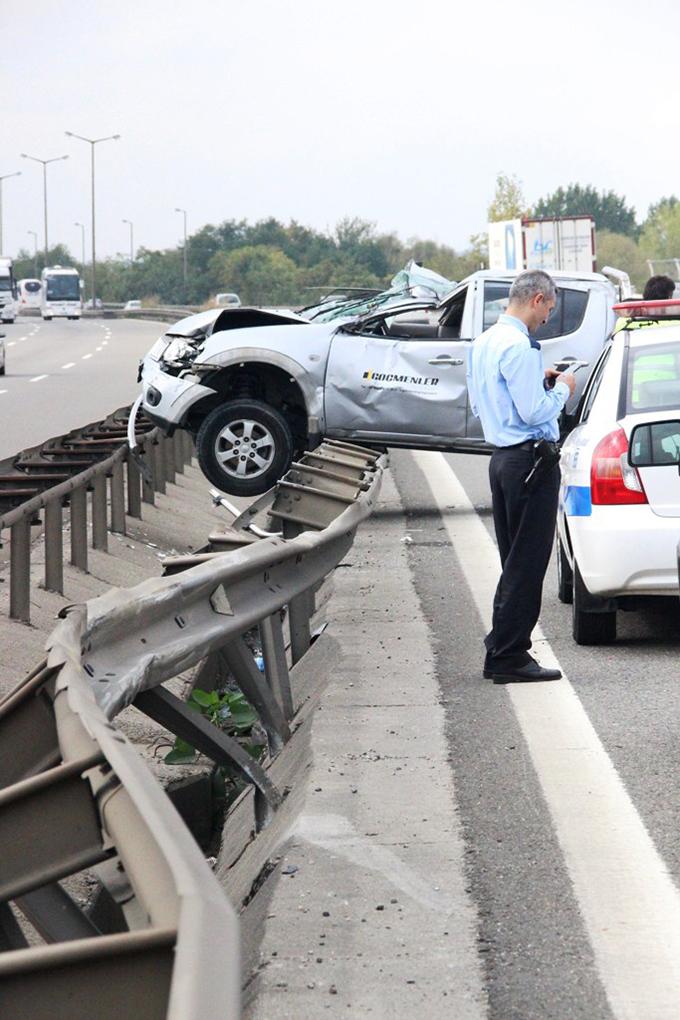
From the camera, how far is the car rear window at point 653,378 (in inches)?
343

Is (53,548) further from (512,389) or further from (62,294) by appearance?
(62,294)

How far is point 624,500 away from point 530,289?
1.28m

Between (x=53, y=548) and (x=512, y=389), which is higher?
(x=512, y=389)

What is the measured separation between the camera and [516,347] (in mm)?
7555

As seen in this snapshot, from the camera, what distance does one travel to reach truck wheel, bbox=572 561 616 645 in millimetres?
8609

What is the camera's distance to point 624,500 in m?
8.38

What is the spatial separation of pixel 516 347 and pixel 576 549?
139 centimetres

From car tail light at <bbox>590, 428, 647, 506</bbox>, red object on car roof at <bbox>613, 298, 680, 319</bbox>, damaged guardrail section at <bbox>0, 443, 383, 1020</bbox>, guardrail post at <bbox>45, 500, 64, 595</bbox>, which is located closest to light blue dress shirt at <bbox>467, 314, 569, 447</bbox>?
car tail light at <bbox>590, 428, 647, 506</bbox>

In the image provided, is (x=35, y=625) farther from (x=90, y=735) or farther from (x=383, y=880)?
(x=90, y=735)

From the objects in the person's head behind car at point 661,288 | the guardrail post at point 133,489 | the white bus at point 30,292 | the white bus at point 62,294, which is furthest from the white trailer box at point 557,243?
the white bus at point 30,292

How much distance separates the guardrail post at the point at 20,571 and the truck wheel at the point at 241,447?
6078 mm

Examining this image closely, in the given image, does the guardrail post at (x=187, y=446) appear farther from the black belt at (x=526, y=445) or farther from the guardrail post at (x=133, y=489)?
the black belt at (x=526, y=445)

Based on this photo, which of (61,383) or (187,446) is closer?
(187,446)

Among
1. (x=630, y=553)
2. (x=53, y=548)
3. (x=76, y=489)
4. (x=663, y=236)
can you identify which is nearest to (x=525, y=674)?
(x=630, y=553)
